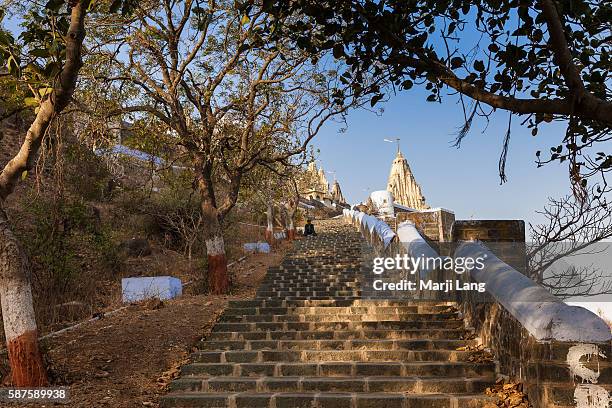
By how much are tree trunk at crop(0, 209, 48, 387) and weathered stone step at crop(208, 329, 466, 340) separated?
3174mm

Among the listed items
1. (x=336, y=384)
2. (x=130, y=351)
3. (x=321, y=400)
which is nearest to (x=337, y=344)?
(x=336, y=384)

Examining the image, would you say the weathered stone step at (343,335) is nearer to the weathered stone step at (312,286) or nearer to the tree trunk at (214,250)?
the tree trunk at (214,250)

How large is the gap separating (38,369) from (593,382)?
5605 millimetres

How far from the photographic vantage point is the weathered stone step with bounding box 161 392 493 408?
6023 mm

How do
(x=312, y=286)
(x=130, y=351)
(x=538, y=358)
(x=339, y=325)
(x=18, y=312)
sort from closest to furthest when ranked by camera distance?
(x=538, y=358)
(x=18, y=312)
(x=130, y=351)
(x=339, y=325)
(x=312, y=286)

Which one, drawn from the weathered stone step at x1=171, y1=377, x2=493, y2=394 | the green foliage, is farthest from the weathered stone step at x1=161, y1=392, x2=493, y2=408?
the green foliage

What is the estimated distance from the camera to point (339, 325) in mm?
8961

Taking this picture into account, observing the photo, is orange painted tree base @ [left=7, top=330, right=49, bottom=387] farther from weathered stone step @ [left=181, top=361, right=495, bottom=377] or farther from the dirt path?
weathered stone step @ [left=181, top=361, right=495, bottom=377]

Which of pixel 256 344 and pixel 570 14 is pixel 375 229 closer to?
pixel 256 344

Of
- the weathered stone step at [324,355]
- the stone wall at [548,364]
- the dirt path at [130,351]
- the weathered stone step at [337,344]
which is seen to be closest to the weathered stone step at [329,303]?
the dirt path at [130,351]

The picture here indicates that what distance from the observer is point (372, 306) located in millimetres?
10086

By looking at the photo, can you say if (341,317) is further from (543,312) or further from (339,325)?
(543,312)

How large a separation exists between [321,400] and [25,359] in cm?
330

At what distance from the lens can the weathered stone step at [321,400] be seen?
237 inches
